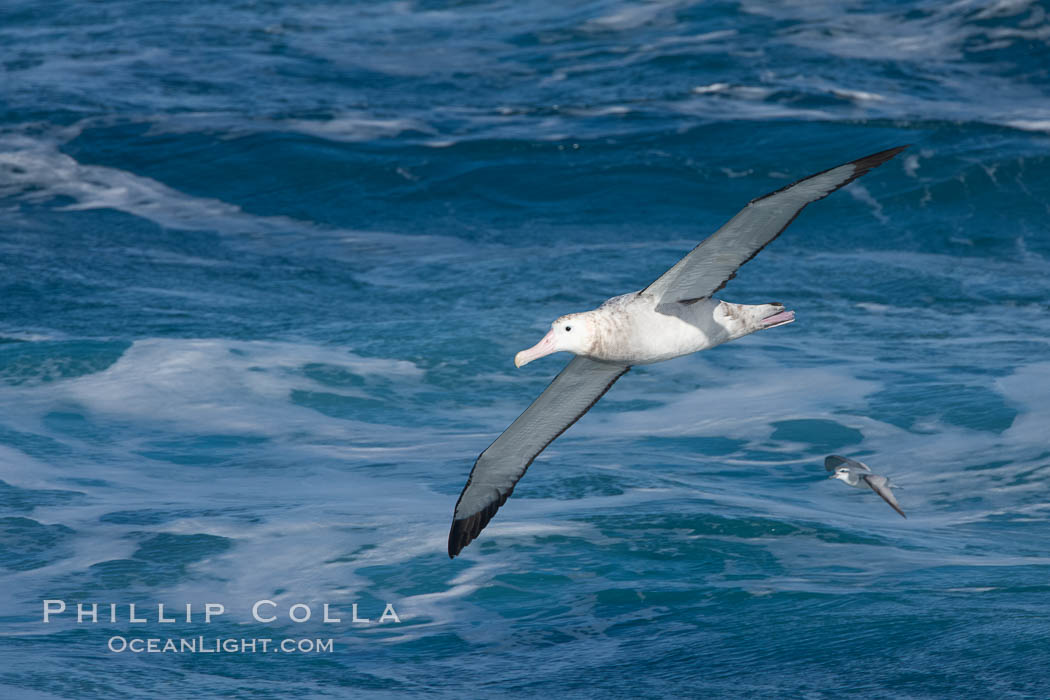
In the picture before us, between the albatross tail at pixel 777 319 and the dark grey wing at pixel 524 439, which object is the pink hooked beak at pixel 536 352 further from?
the albatross tail at pixel 777 319

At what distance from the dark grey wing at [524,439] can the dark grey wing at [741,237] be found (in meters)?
1.05

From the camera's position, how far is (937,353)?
20797 mm

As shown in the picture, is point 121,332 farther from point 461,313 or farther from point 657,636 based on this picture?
point 657,636

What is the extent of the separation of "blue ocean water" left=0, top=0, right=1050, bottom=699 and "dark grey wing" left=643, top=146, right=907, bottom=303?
3474mm

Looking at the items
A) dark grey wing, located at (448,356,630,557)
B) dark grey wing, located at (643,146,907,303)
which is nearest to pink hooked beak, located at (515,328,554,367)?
dark grey wing, located at (643,146,907,303)

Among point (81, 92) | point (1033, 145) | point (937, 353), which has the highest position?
point (81, 92)

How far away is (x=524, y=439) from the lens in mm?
11000

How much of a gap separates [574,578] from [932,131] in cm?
1788

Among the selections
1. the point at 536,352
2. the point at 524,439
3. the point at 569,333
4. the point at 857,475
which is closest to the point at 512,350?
the point at 857,475

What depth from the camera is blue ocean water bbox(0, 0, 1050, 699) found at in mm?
12289

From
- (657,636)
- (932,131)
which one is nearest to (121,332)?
(657,636)

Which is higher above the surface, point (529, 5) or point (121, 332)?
point (529, 5)

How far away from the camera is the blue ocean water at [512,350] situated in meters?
12.3

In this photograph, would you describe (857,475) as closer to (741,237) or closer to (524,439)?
(524,439)
